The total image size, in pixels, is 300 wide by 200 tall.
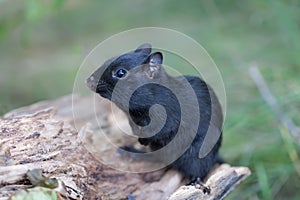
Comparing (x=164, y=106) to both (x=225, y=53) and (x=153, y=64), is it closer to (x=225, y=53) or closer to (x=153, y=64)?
(x=153, y=64)

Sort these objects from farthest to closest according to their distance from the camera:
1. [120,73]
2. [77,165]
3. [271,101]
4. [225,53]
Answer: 1. [225,53]
2. [271,101]
3. [120,73]
4. [77,165]

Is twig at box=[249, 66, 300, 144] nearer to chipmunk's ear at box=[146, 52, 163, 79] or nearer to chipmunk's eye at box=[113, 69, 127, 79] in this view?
chipmunk's ear at box=[146, 52, 163, 79]

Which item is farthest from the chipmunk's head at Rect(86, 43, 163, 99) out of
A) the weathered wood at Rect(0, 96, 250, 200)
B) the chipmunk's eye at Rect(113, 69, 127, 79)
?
the weathered wood at Rect(0, 96, 250, 200)

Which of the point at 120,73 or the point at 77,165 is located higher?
the point at 120,73

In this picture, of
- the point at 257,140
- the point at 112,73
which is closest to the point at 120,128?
the point at 112,73

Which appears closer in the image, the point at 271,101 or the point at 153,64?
the point at 153,64

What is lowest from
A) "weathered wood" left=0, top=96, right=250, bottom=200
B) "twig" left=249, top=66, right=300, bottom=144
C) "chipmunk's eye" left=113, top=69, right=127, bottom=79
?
"weathered wood" left=0, top=96, right=250, bottom=200

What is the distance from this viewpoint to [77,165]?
2330 millimetres

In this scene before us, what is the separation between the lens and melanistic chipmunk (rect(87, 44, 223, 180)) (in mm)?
2539

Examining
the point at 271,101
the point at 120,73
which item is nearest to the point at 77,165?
the point at 120,73

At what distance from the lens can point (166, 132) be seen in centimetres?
264

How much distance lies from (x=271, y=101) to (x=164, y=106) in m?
1.13

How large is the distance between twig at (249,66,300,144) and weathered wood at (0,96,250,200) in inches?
30.8

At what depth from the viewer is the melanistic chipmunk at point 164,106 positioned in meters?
2.54
